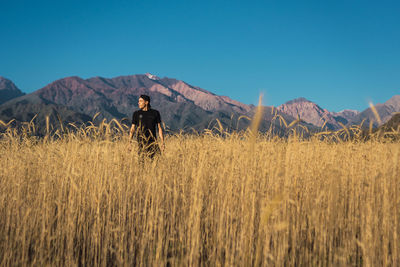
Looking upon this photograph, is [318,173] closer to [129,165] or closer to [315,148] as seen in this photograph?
[315,148]

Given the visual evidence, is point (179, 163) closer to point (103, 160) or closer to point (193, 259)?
point (103, 160)

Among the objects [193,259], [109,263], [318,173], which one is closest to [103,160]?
[109,263]

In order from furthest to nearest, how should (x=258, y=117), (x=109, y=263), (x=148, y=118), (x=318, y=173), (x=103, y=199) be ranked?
(x=148, y=118) < (x=318, y=173) < (x=103, y=199) < (x=109, y=263) < (x=258, y=117)

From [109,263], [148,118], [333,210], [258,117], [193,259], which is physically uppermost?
[148,118]

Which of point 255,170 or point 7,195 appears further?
point 7,195

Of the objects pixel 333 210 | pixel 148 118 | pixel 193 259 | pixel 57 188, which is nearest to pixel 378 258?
pixel 333 210

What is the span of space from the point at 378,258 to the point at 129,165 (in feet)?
9.35

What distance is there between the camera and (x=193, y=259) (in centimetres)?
211

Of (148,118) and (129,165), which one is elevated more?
(148,118)

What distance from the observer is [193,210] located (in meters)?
2.25

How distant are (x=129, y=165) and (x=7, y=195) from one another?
1.42 meters

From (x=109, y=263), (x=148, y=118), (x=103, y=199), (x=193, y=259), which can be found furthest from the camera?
(x=148, y=118)

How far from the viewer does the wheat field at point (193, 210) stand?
7.48 ft

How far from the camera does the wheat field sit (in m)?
2.28
